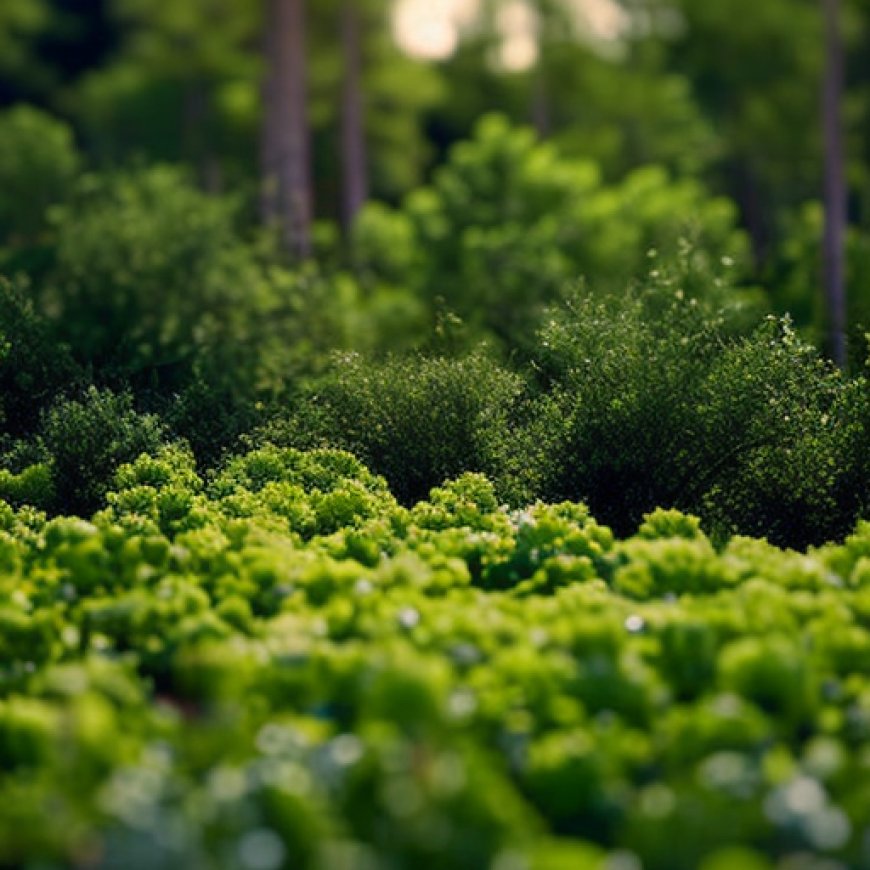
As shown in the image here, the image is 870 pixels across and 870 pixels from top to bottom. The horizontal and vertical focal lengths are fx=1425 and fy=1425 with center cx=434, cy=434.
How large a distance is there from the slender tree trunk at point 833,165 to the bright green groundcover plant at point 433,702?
57.4 feet

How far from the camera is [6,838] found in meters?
3.61


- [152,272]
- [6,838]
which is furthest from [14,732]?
[152,272]

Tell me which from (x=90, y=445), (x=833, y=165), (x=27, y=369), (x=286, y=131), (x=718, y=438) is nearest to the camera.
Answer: (x=718, y=438)

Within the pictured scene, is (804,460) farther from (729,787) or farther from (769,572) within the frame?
(729,787)

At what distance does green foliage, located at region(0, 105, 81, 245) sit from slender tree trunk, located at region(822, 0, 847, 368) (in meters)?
13.4

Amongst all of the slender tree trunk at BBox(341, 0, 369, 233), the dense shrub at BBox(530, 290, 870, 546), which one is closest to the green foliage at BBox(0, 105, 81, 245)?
the slender tree trunk at BBox(341, 0, 369, 233)

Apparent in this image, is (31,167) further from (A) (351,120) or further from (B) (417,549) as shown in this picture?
(B) (417,549)

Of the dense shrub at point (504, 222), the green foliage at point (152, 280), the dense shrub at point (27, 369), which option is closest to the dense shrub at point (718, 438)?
the dense shrub at point (27, 369)

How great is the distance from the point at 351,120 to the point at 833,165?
9.55 meters

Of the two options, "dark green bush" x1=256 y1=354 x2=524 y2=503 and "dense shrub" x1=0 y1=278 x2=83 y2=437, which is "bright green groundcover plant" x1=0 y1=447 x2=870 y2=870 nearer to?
"dark green bush" x1=256 y1=354 x2=524 y2=503

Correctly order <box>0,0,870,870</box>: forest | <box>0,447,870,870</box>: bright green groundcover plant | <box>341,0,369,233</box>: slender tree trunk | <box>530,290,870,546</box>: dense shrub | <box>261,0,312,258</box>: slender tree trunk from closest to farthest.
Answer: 1. <box>0,447,870,870</box>: bright green groundcover plant
2. <box>0,0,870,870</box>: forest
3. <box>530,290,870,546</box>: dense shrub
4. <box>261,0,312,258</box>: slender tree trunk
5. <box>341,0,369,233</box>: slender tree trunk

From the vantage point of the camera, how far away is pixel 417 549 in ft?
21.2

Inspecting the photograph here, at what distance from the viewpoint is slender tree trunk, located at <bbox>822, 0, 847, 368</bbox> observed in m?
23.0

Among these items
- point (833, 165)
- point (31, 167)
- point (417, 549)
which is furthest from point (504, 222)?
point (417, 549)
